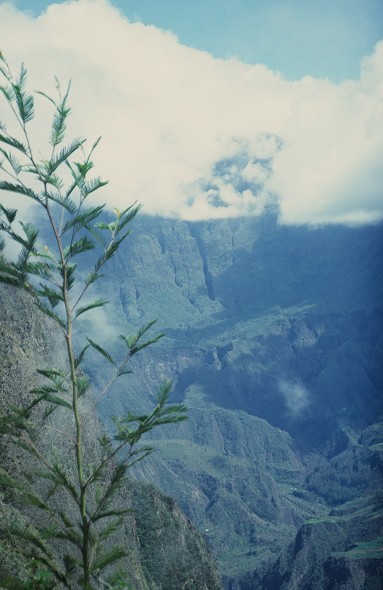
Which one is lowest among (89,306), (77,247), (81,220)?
(89,306)

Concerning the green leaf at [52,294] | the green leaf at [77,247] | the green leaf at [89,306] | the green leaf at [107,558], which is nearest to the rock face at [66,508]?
the green leaf at [107,558]

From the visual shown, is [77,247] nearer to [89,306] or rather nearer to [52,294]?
[52,294]

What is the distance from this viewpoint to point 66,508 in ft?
121

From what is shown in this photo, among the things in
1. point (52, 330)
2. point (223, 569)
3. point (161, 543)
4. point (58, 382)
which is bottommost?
point (223, 569)

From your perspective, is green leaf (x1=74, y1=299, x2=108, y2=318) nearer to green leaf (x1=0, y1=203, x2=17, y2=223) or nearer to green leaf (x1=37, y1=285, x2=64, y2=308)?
green leaf (x1=37, y1=285, x2=64, y2=308)

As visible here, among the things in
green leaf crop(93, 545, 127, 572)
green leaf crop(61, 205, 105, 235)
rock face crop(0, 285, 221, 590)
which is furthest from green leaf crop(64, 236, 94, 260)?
green leaf crop(93, 545, 127, 572)

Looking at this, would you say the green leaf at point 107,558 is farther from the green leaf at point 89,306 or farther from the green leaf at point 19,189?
the green leaf at point 19,189

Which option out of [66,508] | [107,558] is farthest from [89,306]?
[66,508]

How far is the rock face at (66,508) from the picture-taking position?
3008 centimetres

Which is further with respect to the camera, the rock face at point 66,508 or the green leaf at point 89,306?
the rock face at point 66,508

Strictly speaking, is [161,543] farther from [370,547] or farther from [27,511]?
[370,547]

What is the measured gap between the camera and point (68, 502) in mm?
37812

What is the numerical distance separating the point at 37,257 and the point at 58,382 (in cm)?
260

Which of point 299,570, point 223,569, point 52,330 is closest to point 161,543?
point 52,330
